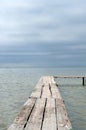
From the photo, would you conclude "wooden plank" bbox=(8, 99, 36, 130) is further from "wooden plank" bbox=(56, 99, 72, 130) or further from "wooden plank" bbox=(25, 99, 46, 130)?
"wooden plank" bbox=(56, 99, 72, 130)

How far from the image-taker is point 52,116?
9453 millimetres

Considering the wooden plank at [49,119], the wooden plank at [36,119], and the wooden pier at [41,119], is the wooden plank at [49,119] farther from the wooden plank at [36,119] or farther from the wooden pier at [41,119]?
the wooden plank at [36,119]

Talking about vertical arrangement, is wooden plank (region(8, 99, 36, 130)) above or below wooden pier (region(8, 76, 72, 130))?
above

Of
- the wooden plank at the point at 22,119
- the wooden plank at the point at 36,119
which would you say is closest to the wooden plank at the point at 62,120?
the wooden plank at the point at 36,119

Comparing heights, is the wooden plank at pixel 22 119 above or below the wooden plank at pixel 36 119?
above

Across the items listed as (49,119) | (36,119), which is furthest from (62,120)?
(36,119)

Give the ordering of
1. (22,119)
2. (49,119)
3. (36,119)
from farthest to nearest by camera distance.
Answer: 1. (49,119)
2. (36,119)
3. (22,119)

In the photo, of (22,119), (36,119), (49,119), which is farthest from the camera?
(49,119)

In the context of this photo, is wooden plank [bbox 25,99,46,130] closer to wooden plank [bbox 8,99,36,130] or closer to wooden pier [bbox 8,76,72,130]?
wooden pier [bbox 8,76,72,130]

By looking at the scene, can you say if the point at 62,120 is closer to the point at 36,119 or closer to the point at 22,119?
the point at 36,119

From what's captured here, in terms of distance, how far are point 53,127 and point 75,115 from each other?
7429 millimetres

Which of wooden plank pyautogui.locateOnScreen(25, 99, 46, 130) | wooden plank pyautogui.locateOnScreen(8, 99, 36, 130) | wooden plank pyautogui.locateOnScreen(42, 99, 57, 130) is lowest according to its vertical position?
wooden plank pyautogui.locateOnScreen(42, 99, 57, 130)

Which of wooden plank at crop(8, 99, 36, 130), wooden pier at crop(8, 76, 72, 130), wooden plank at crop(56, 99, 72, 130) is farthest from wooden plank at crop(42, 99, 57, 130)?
wooden plank at crop(8, 99, 36, 130)

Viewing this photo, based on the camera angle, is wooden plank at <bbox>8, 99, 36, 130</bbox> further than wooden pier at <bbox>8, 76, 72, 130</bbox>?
No
